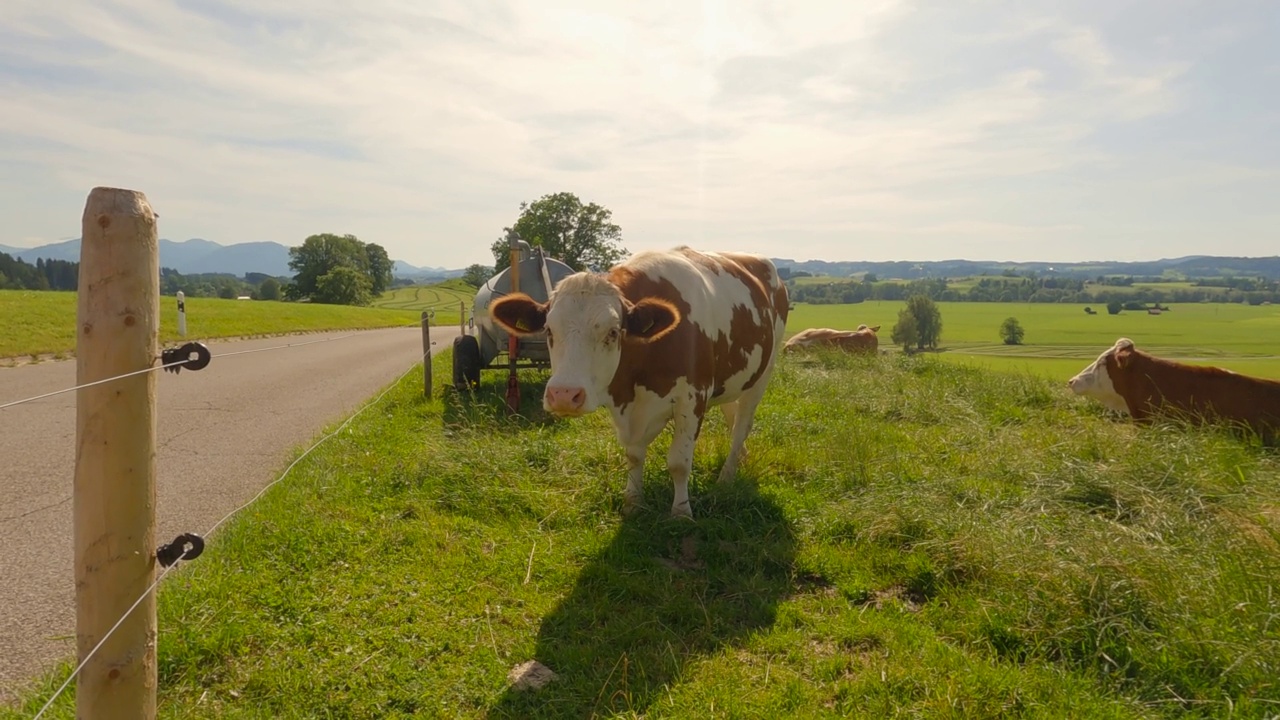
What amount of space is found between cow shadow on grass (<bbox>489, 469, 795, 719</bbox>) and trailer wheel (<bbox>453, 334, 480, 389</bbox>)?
5264 mm

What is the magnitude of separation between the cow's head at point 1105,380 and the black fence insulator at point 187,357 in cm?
1090

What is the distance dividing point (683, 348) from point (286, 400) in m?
7.42

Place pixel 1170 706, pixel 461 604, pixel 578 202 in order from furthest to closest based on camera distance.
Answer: pixel 578 202, pixel 461 604, pixel 1170 706

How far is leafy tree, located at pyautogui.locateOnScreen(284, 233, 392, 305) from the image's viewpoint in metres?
69.1

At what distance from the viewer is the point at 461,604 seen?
405 cm

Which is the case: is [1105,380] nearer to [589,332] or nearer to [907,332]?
[589,332]

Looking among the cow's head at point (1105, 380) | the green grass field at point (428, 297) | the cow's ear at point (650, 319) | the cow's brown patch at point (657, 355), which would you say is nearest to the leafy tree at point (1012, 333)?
the cow's head at point (1105, 380)

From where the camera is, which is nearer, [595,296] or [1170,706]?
[1170,706]

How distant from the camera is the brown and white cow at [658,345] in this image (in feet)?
15.7

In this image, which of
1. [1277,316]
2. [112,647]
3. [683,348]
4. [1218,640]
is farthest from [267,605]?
[1277,316]

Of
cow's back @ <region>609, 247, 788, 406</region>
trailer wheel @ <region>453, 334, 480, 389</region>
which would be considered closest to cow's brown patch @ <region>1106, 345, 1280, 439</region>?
cow's back @ <region>609, 247, 788, 406</region>

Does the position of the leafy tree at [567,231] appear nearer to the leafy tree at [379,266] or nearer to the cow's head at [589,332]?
the cow's head at [589,332]

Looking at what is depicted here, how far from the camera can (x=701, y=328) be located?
5.95 m

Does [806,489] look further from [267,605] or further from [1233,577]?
[267,605]
